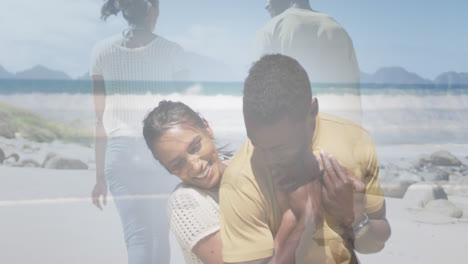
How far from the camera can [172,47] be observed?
1470mm

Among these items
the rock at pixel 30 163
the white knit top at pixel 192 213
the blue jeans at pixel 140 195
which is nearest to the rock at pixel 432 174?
the white knit top at pixel 192 213

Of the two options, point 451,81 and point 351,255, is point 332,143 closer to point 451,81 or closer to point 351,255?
point 351,255

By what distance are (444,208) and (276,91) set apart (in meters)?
0.96

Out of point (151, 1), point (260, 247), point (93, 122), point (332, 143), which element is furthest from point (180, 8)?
point (260, 247)

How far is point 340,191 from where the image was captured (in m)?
1.46

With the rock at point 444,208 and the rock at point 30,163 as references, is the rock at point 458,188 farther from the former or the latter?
the rock at point 30,163

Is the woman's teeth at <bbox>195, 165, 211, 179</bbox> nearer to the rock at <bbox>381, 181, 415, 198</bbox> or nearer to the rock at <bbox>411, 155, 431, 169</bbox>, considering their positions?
the rock at <bbox>381, 181, 415, 198</bbox>

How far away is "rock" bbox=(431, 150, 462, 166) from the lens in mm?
1589

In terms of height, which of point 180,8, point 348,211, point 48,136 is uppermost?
point 180,8

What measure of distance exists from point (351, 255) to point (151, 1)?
1299 millimetres

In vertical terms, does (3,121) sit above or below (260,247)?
above

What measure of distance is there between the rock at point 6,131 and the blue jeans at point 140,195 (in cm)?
39

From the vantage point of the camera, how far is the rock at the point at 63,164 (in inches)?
57.6

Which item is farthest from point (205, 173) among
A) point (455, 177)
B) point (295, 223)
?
point (455, 177)
